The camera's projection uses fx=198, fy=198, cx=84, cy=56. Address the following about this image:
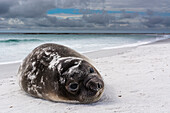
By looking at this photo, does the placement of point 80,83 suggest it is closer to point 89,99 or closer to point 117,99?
point 89,99

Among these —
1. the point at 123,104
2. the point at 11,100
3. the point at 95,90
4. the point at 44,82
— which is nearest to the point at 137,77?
the point at 123,104

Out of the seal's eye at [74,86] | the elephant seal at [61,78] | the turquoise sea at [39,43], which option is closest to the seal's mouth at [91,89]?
the elephant seal at [61,78]

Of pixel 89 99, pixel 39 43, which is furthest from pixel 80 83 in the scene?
pixel 39 43

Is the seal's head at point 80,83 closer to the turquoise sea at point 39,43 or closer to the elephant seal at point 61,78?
the elephant seal at point 61,78

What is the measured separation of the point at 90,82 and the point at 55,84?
0.58m

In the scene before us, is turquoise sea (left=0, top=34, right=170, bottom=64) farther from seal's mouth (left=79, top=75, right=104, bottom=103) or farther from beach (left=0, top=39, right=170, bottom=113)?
seal's mouth (left=79, top=75, right=104, bottom=103)


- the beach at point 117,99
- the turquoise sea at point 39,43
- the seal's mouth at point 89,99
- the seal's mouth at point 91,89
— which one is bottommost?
the turquoise sea at point 39,43

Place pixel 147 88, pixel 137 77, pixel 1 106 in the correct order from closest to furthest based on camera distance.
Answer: pixel 1 106 → pixel 147 88 → pixel 137 77

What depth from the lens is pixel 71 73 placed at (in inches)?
121

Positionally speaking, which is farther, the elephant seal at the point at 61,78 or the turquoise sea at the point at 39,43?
the turquoise sea at the point at 39,43

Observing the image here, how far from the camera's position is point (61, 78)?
10.2 ft

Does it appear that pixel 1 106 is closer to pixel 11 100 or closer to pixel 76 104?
pixel 11 100

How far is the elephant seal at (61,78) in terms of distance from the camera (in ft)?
9.87

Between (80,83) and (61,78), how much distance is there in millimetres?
322
